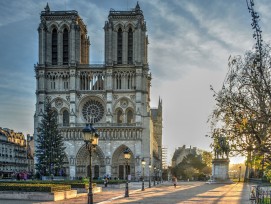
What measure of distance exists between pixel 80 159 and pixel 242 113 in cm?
8710

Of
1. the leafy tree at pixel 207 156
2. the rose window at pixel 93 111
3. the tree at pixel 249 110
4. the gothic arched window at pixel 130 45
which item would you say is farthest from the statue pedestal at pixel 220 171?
the tree at pixel 249 110

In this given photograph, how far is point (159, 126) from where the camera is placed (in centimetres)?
15850

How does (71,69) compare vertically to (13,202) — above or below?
above

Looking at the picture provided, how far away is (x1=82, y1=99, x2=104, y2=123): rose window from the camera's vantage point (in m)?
107

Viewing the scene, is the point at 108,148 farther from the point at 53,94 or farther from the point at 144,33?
the point at 144,33

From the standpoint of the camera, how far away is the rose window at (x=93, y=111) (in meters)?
107

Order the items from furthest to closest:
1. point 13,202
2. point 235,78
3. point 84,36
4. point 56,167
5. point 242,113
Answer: point 84,36, point 56,167, point 13,202, point 235,78, point 242,113

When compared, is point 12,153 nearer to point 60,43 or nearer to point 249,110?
point 60,43

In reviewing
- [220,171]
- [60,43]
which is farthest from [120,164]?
[220,171]

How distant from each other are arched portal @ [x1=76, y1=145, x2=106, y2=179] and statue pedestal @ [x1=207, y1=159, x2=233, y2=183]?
28660 mm

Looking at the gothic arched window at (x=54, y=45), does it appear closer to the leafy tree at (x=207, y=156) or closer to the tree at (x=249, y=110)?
the leafy tree at (x=207, y=156)

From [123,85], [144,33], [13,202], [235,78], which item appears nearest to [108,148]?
[123,85]

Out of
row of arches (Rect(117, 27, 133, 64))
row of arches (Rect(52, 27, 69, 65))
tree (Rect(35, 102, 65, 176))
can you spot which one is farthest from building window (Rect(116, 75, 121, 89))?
tree (Rect(35, 102, 65, 176))

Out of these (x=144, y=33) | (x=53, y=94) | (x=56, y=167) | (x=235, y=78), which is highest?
(x=144, y=33)
